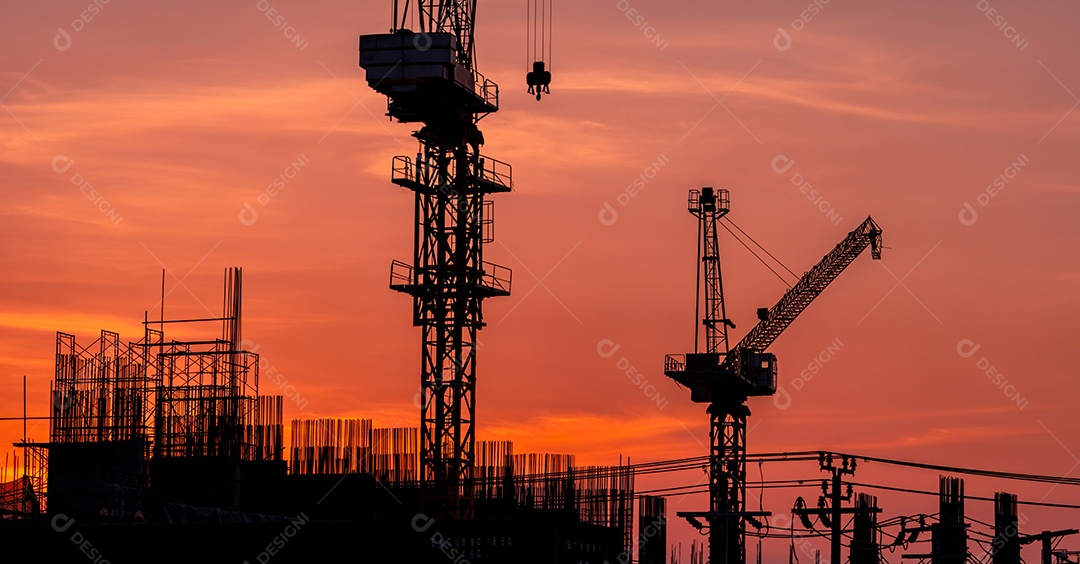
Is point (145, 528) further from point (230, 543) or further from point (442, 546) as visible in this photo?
point (442, 546)

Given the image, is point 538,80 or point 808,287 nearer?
point 538,80

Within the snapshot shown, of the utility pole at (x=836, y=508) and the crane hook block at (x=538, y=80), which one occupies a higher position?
the crane hook block at (x=538, y=80)

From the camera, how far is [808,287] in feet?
450

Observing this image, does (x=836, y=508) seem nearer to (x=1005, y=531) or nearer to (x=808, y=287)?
(x=1005, y=531)

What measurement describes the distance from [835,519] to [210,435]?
130ft

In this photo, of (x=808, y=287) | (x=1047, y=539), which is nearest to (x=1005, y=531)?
(x=1047, y=539)

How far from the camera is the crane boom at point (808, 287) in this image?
448 feet

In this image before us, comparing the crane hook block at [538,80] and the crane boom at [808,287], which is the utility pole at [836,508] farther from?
the crane boom at [808,287]

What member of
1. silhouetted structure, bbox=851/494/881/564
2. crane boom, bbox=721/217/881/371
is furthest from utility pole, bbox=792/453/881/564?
crane boom, bbox=721/217/881/371

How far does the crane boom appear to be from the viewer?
448 feet

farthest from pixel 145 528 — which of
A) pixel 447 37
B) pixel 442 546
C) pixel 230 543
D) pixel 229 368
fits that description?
pixel 447 37

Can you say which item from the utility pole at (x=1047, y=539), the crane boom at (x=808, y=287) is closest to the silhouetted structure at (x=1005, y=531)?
the utility pole at (x=1047, y=539)

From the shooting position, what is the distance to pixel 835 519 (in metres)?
64.2

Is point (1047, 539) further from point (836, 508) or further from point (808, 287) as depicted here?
point (808, 287)
